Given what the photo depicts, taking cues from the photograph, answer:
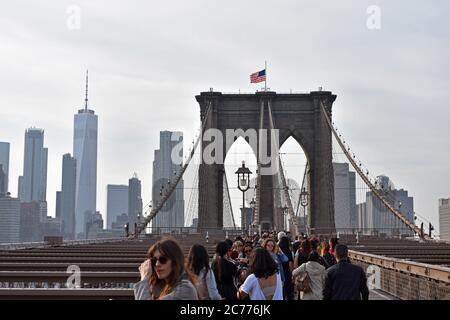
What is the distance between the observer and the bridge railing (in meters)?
9.61

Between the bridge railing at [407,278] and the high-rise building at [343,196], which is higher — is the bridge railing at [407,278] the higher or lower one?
the lower one

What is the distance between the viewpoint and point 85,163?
167625mm

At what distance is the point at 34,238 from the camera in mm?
100000

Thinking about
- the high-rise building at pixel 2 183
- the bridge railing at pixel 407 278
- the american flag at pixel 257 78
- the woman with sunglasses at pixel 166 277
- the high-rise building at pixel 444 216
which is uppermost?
the american flag at pixel 257 78

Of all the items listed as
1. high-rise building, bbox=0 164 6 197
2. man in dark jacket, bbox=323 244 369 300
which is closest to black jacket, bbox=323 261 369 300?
man in dark jacket, bbox=323 244 369 300

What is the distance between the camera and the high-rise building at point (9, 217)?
106375mm

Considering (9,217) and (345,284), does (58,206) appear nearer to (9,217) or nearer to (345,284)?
(9,217)

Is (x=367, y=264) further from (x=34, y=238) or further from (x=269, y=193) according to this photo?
(x=34, y=238)

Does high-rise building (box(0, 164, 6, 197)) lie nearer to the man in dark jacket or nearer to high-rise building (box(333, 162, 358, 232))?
high-rise building (box(333, 162, 358, 232))

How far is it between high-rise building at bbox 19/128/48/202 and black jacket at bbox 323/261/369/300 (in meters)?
149

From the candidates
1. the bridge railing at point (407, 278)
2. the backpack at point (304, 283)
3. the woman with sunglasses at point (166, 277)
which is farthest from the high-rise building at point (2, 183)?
the woman with sunglasses at point (166, 277)

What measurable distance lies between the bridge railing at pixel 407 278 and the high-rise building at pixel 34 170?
464 feet

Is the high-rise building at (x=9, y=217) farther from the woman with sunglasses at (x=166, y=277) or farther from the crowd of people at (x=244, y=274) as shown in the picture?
the woman with sunglasses at (x=166, y=277)

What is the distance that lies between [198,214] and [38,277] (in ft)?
147
